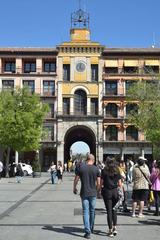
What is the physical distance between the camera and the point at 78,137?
77.6m

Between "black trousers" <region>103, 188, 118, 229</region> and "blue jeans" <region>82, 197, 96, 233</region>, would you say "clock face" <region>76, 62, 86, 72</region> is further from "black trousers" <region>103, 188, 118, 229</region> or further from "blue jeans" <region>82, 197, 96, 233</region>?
"blue jeans" <region>82, 197, 96, 233</region>

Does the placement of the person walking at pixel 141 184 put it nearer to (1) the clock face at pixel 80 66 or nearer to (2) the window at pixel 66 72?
(1) the clock face at pixel 80 66

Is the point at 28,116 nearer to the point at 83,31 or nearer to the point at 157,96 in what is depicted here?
the point at 157,96

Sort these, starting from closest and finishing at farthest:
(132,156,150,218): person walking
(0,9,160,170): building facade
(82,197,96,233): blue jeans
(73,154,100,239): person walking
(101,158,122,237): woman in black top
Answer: (82,197,96,233): blue jeans < (73,154,100,239): person walking < (101,158,122,237): woman in black top < (132,156,150,218): person walking < (0,9,160,170): building facade

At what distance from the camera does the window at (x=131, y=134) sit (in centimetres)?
6797

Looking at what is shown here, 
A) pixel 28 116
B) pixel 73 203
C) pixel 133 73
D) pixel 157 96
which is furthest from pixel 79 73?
pixel 73 203

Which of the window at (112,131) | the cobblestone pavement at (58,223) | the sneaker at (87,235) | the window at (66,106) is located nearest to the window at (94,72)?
the window at (66,106)

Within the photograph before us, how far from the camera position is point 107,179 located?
455 inches

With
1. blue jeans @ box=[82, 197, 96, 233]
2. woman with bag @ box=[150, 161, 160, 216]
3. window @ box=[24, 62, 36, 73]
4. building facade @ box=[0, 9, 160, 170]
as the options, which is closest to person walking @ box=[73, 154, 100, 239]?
blue jeans @ box=[82, 197, 96, 233]

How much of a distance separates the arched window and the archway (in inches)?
87.2

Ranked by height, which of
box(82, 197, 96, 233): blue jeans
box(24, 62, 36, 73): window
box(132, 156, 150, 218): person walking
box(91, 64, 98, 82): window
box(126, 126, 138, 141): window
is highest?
box(24, 62, 36, 73): window

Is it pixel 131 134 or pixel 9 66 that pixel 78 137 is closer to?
pixel 131 134

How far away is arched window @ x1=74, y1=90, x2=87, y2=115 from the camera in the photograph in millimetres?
68500

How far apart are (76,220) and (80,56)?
55.8 meters
